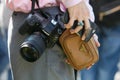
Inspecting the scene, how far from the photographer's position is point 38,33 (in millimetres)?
1175

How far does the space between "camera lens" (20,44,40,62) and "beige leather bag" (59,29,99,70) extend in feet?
0.39

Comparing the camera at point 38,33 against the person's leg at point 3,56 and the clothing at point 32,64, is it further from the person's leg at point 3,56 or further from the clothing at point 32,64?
the person's leg at point 3,56

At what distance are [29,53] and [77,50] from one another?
0.59 feet

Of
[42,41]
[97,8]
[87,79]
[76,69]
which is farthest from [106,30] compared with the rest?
A: [42,41]

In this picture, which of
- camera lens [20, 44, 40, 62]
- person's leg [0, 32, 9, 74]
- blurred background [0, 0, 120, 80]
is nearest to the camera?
camera lens [20, 44, 40, 62]

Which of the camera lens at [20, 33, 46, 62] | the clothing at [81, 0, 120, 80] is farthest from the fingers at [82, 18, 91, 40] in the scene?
the clothing at [81, 0, 120, 80]

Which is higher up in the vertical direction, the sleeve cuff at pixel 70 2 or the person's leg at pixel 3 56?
the sleeve cuff at pixel 70 2

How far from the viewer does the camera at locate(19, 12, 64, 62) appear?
1.14m

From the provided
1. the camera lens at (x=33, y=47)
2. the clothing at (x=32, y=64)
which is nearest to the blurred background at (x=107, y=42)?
the clothing at (x=32, y=64)

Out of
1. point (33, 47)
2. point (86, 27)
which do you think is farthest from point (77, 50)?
point (33, 47)

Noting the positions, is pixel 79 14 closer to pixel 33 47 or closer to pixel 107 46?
pixel 33 47

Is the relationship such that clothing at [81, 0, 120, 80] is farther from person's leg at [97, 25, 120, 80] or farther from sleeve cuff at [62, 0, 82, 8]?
sleeve cuff at [62, 0, 82, 8]

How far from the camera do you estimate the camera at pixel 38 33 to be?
1.14 m

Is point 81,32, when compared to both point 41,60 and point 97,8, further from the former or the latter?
point 97,8
